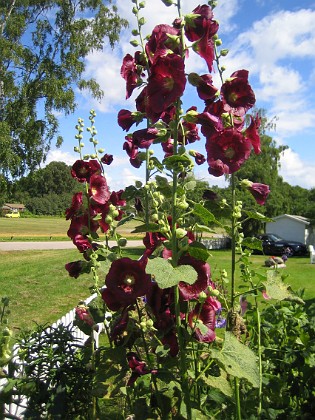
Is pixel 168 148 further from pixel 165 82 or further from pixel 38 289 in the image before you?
pixel 38 289

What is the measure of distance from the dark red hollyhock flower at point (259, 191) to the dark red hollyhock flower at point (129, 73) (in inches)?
19.1

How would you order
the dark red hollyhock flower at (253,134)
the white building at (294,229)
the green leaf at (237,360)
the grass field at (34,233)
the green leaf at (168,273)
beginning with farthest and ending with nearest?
the grass field at (34,233)
the white building at (294,229)
the dark red hollyhock flower at (253,134)
the green leaf at (237,360)
the green leaf at (168,273)

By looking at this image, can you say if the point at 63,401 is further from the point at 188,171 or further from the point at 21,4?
the point at 21,4

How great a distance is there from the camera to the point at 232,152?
3.88 ft

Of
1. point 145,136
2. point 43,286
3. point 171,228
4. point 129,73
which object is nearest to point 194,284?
point 171,228

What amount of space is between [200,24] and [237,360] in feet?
2.84

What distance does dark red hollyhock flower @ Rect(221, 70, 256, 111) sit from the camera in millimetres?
1238

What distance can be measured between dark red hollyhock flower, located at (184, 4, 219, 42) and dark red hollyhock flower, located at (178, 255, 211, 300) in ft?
1.91

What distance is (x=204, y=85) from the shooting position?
116cm

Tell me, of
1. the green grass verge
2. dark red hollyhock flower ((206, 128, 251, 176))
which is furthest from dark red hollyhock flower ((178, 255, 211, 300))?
the green grass verge

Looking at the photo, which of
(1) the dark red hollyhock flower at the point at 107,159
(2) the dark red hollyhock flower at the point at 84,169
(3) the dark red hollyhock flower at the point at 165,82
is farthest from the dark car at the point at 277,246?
(3) the dark red hollyhock flower at the point at 165,82

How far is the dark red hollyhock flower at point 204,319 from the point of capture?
3.98ft

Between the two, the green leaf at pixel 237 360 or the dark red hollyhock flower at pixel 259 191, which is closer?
the green leaf at pixel 237 360

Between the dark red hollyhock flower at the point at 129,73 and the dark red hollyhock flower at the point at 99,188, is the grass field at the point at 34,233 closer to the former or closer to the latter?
the dark red hollyhock flower at the point at 99,188
